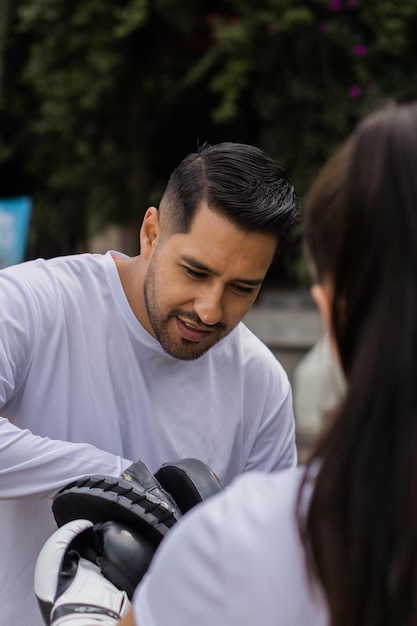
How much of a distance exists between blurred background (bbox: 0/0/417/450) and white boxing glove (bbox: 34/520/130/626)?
4.27 m

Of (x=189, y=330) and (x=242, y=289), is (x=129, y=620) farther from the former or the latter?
(x=242, y=289)

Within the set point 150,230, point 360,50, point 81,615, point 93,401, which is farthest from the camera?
point 360,50

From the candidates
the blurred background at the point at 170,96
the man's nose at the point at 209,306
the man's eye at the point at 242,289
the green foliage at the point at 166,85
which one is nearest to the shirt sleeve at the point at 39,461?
the man's nose at the point at 209,306

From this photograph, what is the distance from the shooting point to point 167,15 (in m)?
5.97

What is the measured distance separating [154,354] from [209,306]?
164 mm

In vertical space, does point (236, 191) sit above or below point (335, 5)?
below

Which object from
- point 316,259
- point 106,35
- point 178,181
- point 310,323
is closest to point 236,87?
point 106,35

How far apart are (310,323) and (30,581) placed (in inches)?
195

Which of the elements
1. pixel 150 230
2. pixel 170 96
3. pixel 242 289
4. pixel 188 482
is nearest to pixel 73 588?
pixel 188 482

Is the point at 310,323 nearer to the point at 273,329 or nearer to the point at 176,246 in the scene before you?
the point at 273,329

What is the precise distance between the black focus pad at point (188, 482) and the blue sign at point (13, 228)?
4695mm

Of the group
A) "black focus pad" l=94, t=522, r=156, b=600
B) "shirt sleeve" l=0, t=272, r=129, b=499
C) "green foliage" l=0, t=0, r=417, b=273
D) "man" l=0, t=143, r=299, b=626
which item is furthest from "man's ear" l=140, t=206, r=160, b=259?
"green foliage" l=0, t=0, r=417, b=273

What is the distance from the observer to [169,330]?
2092mm

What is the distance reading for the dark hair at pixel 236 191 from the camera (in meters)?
2.12
